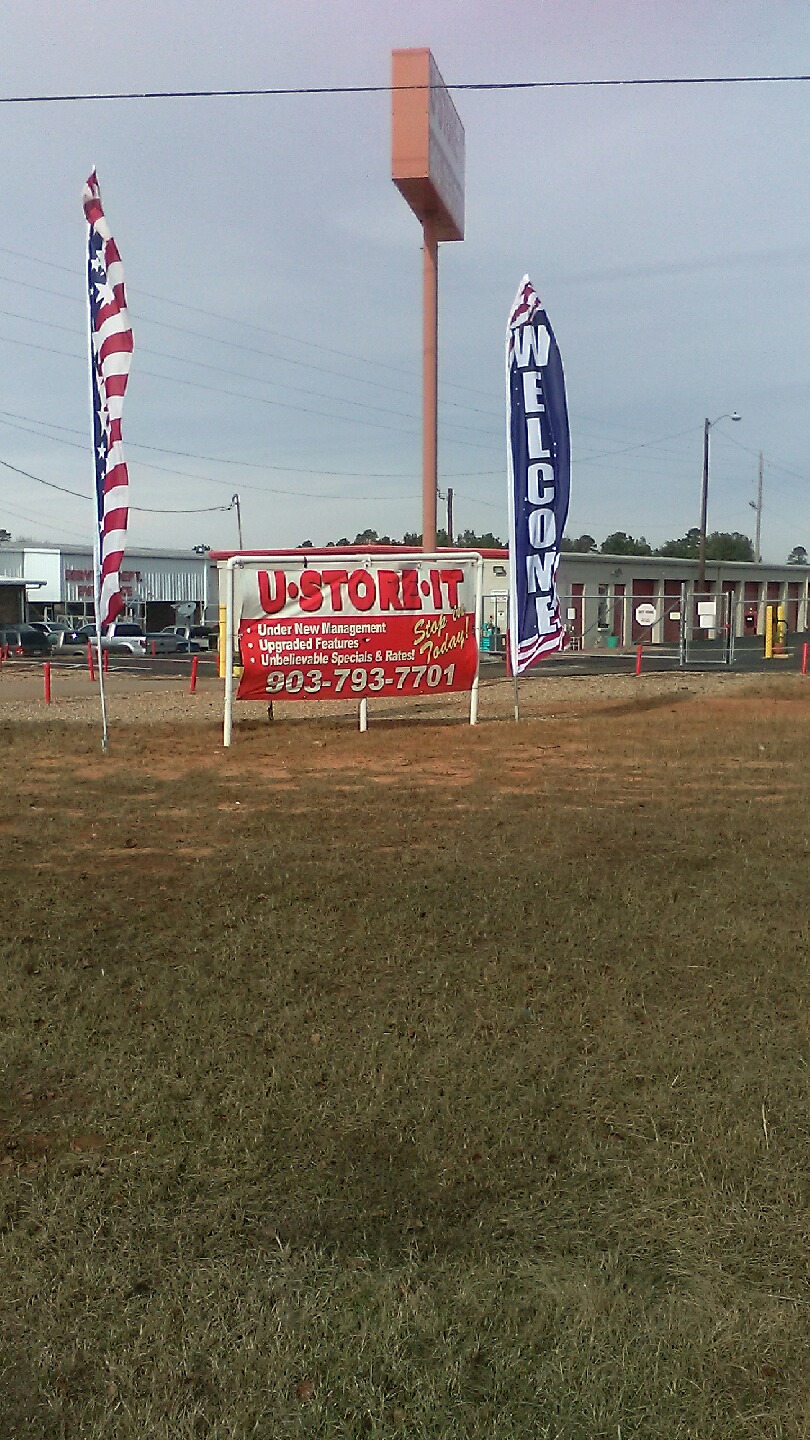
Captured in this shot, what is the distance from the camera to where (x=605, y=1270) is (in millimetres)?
3338

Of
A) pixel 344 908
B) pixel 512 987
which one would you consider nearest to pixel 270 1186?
pixel 512 987

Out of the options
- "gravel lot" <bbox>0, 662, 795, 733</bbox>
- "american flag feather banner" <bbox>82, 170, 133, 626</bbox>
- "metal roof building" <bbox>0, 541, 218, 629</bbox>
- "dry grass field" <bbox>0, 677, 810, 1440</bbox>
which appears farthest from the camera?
"metal roof building" <bbox>0, 541, 218, 629</bbox>

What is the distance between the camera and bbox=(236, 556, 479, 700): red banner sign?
15.5 m

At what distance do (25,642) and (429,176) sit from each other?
2383 cm

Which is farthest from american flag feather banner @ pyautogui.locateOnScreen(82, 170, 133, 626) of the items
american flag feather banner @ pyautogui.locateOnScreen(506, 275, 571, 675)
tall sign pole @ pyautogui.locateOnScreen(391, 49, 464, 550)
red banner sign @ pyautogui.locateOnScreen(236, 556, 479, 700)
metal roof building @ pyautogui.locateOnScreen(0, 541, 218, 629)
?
metal roof building @ pyautogui.locateOnScreen(0, 541, 218, 629)

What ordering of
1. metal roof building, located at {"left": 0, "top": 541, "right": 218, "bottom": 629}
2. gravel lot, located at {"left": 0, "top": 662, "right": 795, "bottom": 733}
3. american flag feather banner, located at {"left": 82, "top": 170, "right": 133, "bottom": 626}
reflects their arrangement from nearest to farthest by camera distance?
american flag feather banner, located at {"left": 82, "top": 170, "right": 133, "bottom": 626}, gravel lot, located at {"left": 0, "top": 662, "right": 795, "bottom": 733}, metal roof building, located at {"left": 0, "top": 541, "right": 218, "bottom": 629}

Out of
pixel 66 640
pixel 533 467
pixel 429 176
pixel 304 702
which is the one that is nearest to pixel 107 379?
pixel 533 467

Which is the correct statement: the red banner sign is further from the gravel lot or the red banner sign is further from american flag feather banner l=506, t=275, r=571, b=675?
the gravel lot

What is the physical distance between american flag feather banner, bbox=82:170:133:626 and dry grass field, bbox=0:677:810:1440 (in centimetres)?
514

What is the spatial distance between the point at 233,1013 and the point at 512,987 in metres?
1.38

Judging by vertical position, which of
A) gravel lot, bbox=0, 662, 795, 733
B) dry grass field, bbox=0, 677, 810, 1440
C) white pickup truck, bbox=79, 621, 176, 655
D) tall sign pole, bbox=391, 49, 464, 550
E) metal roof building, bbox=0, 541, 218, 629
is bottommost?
dry grass field, bbox=0, 677, 810, 1440

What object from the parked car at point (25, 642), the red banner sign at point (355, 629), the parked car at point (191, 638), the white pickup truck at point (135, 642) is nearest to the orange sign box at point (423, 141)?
the red banner sign at point (355, 629)

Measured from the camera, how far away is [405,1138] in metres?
4.19

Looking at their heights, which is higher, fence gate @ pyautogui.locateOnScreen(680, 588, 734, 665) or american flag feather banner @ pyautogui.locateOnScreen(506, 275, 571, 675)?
american flag feather banner @ pyautogui.locateOnScreen(506, 275, 571, 675)
